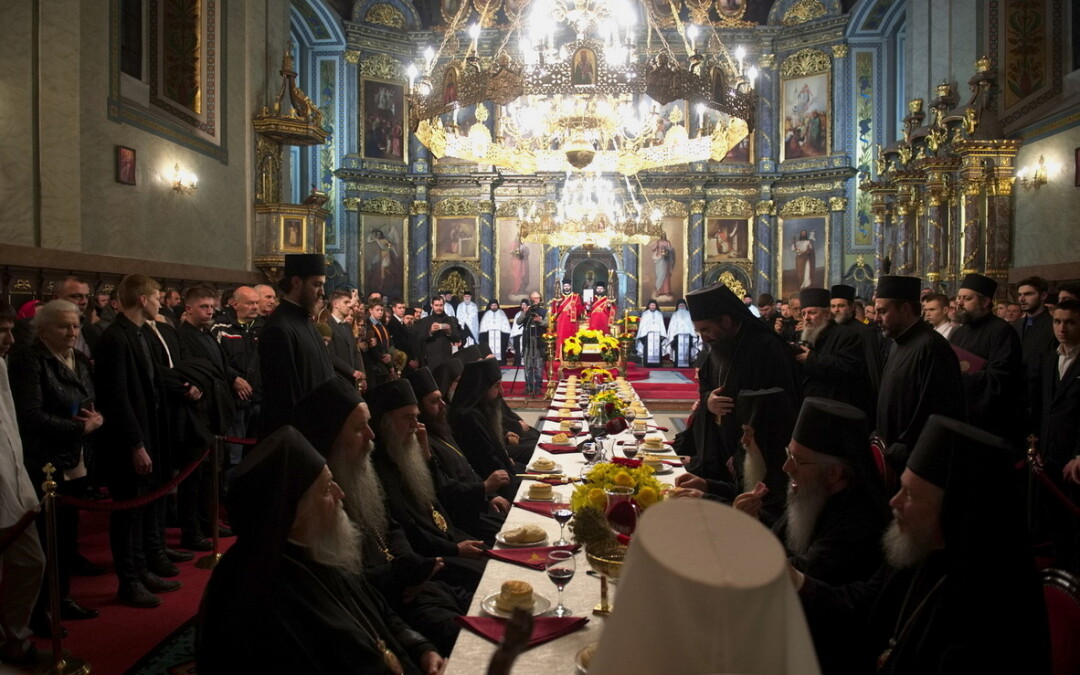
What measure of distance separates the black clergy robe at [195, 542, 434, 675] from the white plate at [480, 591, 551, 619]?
0.38 meters

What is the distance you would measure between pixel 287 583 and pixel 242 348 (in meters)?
5.08

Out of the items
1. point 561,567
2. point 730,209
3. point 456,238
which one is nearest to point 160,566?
point 561,567

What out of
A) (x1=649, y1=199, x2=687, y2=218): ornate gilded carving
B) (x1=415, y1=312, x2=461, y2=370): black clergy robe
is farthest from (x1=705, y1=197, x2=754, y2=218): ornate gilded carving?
(x1=415, y1=312, x2=461, y2=370): black clergy robe

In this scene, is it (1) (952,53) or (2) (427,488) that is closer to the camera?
(2) (427,488)

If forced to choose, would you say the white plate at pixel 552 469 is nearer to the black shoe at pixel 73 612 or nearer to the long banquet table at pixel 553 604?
the long banquet table at pixel 553 604

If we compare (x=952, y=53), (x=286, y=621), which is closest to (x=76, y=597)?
(x=286, y=621)

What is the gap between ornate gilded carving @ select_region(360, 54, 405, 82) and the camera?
22.7m

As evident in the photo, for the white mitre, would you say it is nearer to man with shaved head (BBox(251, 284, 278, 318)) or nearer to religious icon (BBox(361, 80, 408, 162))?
man with shaved head (BBox(251, 284, 278, 318))

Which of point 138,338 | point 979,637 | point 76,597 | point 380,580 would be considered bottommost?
point 76,597

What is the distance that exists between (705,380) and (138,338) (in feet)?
13.8

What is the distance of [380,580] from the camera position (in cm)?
326

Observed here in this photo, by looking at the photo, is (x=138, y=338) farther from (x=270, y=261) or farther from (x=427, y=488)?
(x=270, y=261)

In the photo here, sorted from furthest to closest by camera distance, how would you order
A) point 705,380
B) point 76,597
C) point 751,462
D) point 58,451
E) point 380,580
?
point 705,380
point 76,597
point 58,451
point 751,462
point 380,580

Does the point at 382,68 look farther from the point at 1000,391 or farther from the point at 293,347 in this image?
the point at 1000,391
